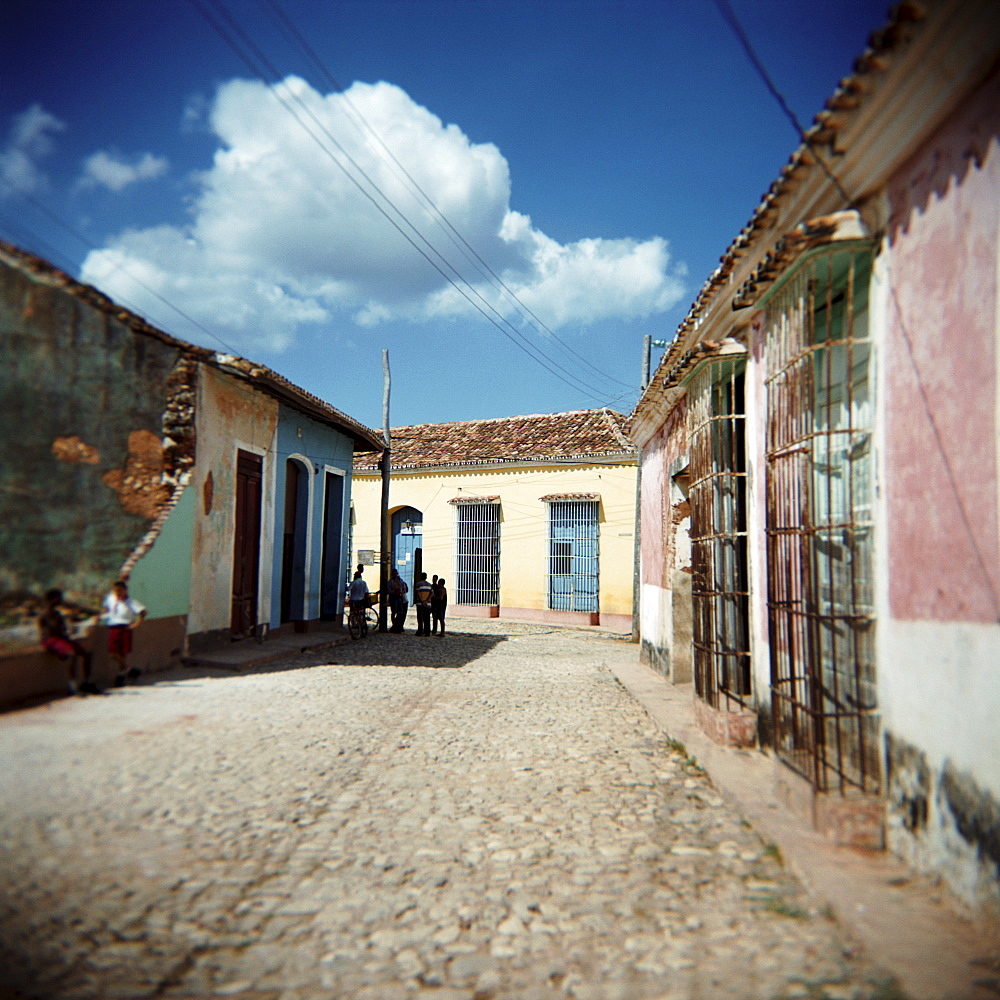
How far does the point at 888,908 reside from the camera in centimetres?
262

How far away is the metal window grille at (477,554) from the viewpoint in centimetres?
1773

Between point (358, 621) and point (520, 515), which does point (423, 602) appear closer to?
point (358, 621)

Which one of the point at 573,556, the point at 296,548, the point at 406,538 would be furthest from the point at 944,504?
the point at 406,538

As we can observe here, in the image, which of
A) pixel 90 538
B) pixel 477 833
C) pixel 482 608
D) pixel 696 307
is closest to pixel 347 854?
pixel 477 833

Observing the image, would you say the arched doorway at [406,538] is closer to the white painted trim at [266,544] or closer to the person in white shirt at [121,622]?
the white painted trim at [266,544]

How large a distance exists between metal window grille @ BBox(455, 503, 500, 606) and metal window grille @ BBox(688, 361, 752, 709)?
1172 centimetres

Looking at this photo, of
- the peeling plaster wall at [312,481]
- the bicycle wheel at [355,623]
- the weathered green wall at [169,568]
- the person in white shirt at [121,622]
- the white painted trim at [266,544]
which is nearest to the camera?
the person in white shirt at [121,622]

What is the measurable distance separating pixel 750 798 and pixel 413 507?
15366mm

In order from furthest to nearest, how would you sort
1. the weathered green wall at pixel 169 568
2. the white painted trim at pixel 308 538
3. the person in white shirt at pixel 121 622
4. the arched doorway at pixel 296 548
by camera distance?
the white painted trim at pixel 308 538, the arched doorway at pixel 296 548, the weathered green wall at pixel 169 568, the person in white shirt at pixel 121 622

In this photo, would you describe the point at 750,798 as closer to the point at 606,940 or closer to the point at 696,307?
the point at 606,940

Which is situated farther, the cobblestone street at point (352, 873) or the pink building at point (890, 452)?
the pink building at point (890, 452)

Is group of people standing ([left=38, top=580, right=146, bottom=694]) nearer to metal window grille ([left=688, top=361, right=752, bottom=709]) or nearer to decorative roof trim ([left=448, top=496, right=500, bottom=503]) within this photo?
metal window grille ([left=688, top=361, right=752, bottom=709])

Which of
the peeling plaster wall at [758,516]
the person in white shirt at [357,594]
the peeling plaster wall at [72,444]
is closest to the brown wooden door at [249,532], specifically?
the person in white shirt at [357,594]

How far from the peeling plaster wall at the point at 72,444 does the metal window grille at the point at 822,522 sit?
2670 millimetres
